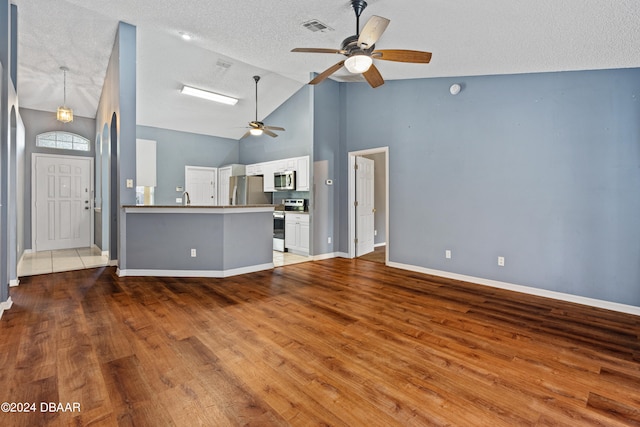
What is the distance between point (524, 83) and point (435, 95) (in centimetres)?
117

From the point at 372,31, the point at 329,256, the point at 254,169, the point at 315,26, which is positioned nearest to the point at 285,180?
the point at 254,169

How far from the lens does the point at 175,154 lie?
773 cm

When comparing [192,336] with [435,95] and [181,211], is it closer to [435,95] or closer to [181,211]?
[181,211]

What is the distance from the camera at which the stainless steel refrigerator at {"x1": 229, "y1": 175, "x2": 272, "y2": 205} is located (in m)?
7.32

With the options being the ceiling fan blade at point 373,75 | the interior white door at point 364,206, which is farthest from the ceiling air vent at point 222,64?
the ceiling fan blade at point 373,75

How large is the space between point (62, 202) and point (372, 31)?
7510mm

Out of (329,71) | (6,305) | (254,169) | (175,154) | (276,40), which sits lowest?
(6,305)

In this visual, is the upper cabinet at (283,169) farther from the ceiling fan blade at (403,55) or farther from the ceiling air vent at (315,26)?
the ceiling fan blade at (403,55)

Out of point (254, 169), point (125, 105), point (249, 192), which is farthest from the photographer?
point (254, 169)

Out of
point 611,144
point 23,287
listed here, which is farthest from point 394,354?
point 23,287

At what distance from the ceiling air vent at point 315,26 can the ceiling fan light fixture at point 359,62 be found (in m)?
0.85

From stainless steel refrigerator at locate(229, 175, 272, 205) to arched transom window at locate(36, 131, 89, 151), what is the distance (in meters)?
3.48

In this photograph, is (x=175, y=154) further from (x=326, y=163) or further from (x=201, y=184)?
(x=326, y=163)

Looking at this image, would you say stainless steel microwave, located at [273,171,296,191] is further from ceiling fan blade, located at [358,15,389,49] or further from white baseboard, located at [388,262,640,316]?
ceiling fan blade, located at [358,15,389,49]
